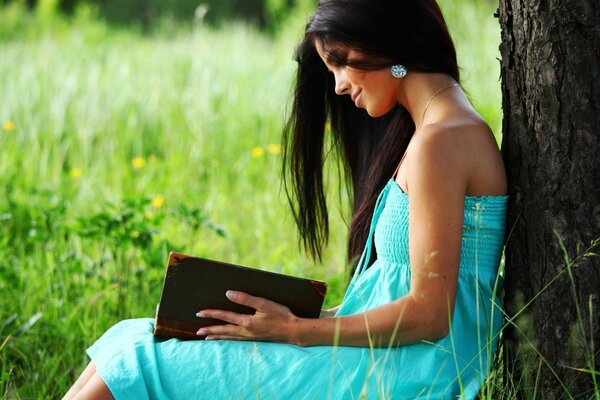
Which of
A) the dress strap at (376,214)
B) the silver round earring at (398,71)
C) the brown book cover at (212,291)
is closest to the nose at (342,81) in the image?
the silver round earring at (398,71)

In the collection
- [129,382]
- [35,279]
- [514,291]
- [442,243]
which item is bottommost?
[35,279]

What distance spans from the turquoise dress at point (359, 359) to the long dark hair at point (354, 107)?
313mm

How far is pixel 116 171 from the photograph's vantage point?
5234 millimetres

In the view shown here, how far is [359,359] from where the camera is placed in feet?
7.22

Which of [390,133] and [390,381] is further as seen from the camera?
[390,133]

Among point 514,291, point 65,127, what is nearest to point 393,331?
point 514,291

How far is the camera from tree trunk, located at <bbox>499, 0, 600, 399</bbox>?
211 centimetres

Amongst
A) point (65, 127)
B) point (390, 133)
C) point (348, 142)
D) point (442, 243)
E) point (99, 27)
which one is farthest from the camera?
point (99, 27)

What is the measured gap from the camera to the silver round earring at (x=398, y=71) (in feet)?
7.57

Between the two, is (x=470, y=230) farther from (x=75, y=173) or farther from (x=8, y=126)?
(x=8, y=126)

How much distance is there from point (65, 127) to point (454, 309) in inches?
153

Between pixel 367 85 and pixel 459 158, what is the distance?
13.3 inches

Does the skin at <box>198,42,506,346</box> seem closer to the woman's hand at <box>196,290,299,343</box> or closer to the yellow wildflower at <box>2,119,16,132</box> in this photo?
the woman's hand at <box>196,290,299,343</box>

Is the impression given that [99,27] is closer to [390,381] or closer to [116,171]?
[116,171]
